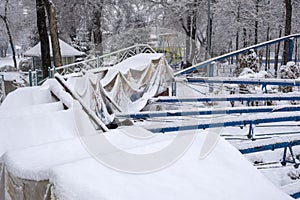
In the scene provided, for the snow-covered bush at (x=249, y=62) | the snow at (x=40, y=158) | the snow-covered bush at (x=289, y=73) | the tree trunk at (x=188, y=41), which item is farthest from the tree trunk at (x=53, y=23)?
the tree trunk at (x=188, y=41)

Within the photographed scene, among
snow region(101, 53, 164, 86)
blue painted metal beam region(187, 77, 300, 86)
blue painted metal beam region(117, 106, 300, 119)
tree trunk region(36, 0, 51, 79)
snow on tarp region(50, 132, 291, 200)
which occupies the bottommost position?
blue painted metal beam region(117, 106, 300, 119)

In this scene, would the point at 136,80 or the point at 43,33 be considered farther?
the point at 43,33

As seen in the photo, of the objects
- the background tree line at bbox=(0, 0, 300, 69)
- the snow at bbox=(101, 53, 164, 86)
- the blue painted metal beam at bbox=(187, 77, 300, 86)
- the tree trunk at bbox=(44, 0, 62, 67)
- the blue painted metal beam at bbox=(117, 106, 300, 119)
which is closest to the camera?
the blue painted metal beam at bbox=(117, 106, 300, 119)

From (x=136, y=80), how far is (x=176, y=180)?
5711 mm

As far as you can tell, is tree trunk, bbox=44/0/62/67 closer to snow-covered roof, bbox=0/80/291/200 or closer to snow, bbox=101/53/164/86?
snow, bbox=101/53/164/86

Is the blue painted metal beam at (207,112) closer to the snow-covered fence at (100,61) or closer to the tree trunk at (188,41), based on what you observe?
the snow-covered fence at (100,61)

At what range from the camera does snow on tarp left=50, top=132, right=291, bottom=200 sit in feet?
5.27

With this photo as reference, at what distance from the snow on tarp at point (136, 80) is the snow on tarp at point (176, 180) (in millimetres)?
3849

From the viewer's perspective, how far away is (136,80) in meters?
7.45

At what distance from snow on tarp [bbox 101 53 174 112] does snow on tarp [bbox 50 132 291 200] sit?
12.6 feet

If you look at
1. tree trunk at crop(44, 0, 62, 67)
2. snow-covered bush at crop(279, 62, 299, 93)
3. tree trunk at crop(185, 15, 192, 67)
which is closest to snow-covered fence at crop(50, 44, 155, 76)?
tree trunk at crop(44, 0, 62, 67)

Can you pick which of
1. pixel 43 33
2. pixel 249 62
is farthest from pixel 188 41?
pixel 43 33

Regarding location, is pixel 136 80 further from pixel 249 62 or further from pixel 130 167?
pixel 249 62

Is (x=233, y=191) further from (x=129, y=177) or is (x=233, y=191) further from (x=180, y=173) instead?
(x=129, y=177)
